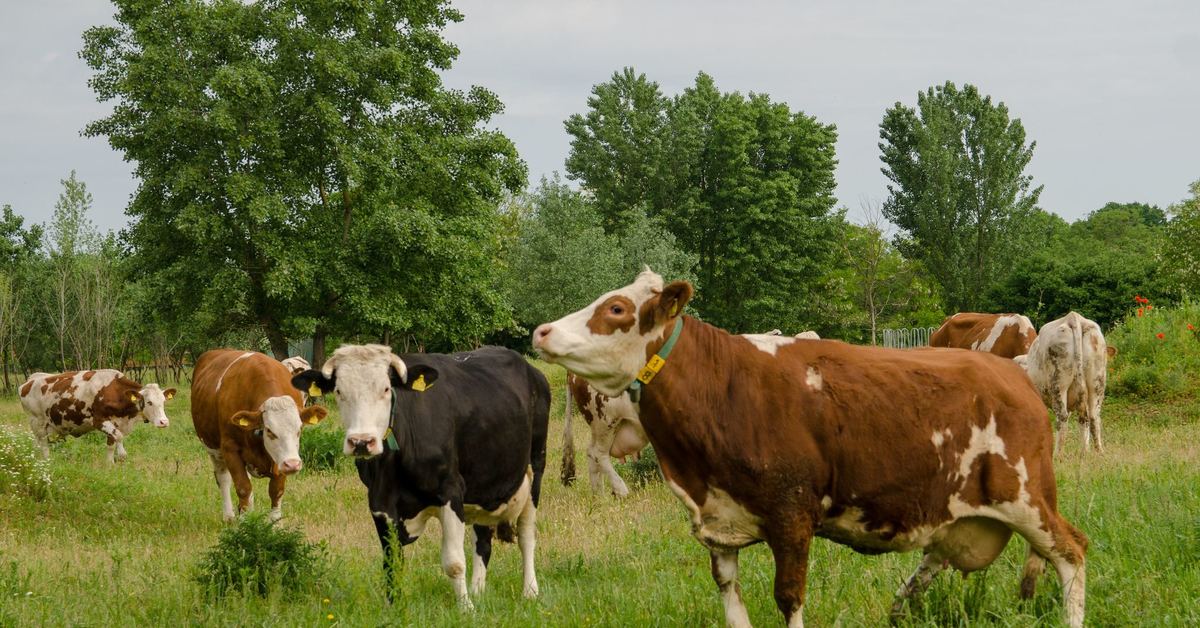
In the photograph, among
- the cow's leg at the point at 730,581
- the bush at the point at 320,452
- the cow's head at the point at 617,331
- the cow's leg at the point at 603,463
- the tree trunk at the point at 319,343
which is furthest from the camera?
the tree trunk at the point at 319,343

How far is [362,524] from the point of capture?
11078mm

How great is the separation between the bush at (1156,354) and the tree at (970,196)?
31485 mm

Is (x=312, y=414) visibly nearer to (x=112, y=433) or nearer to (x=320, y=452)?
(x=320, y=452)

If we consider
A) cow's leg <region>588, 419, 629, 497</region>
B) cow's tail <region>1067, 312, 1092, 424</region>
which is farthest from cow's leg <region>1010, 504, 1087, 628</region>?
cow's tail <region>1067, 312, 1092, 424</region>

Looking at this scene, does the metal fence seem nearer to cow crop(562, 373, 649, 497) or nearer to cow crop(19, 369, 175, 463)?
cow crop(562, 373, 649, 497)

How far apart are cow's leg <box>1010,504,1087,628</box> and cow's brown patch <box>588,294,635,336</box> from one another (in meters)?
2.20

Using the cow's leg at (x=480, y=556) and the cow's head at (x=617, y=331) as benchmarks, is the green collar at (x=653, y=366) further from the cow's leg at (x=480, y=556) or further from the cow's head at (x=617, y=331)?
the cow's leg at (x=480, y=556)

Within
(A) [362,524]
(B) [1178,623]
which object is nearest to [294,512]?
(A) [362,524]

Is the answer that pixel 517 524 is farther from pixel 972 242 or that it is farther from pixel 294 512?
pixel 972 242

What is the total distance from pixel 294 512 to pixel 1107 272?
37.3 meters

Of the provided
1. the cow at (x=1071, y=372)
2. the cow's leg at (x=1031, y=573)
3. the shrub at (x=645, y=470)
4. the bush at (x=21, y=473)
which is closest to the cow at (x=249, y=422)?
the bush at (x=21, y=473)

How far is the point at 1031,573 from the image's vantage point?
5469 mm

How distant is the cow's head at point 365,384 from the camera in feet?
20.9

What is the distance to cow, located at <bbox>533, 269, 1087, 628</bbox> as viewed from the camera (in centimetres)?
491
